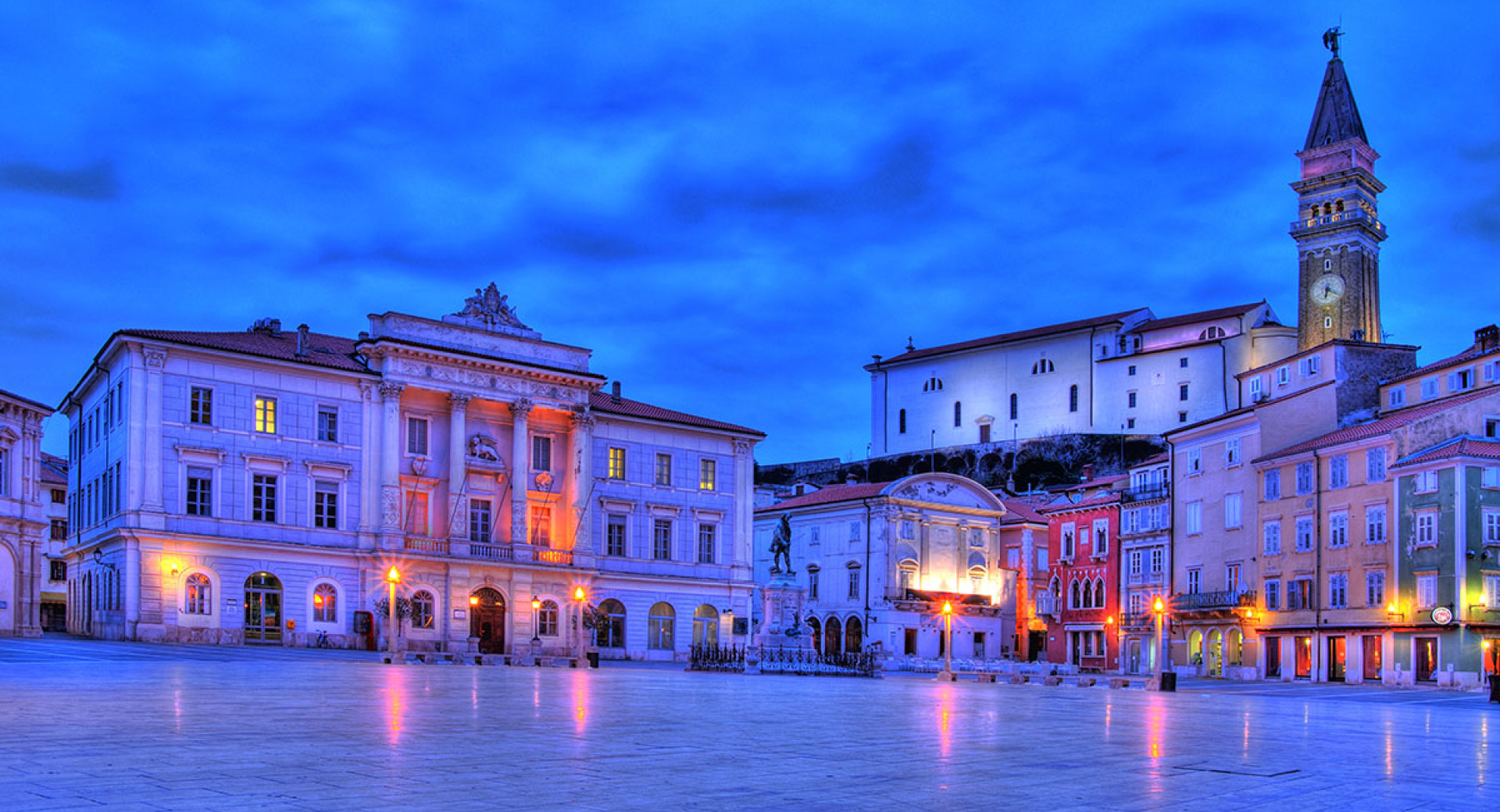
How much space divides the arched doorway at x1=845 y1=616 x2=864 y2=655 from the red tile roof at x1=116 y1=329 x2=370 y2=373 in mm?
32917

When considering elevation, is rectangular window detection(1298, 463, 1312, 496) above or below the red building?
above

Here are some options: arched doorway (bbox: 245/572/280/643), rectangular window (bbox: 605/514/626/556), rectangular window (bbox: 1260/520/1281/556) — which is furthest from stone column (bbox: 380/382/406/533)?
rectangular window (bbox: 1260/520/1281/556)

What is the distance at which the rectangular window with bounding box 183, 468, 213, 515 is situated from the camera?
5541 centimetres

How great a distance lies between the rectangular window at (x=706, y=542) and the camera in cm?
6931

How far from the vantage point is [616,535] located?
6656 centimetres

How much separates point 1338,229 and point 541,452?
7515 cm

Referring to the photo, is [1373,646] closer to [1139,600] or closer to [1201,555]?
[1201,555]

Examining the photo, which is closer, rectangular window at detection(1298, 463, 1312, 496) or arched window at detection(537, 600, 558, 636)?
rectangular window at detection(1298, 463, 1312, 496)

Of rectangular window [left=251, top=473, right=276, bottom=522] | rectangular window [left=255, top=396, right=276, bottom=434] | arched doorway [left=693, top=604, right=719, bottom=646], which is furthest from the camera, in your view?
arched doorway [left=693, top=604, right=719, bottom=646]

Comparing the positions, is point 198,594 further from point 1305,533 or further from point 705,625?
point 1305,533

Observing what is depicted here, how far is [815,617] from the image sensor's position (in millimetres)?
85500

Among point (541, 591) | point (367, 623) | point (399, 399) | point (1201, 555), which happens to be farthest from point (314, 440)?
point (1201, 555)

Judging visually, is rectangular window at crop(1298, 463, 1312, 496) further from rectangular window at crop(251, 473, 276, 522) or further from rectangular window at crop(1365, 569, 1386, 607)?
rectangular window at crop(251, 473, 276, 522)

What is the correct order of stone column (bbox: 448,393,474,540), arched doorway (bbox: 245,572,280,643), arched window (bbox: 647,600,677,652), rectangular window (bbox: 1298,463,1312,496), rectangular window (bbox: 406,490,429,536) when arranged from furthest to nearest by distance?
arched window (bbox: 647,600,677,652) → stone column (bbox: 448,393,474,540) → rectangular window (bbox: 406,490,429,536) → rectangular window (bbox: 1298,463,1312,496) → arched doorway (bbox: 245,572,280,643)
